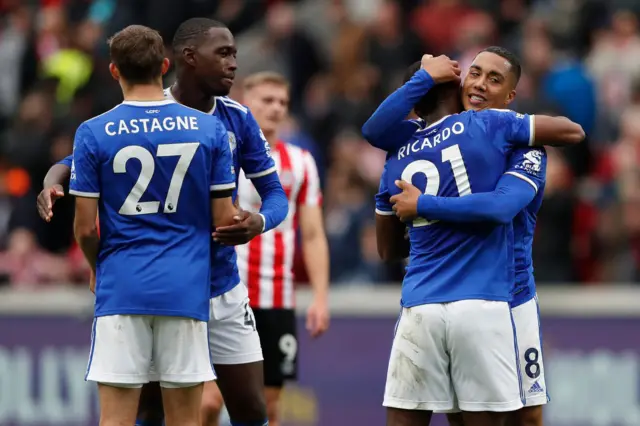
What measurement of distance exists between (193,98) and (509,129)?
5.41 ft

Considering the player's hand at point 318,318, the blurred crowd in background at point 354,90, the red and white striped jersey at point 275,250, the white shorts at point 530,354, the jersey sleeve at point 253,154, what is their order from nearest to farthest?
1. the white shorts at point 530,354
2. the jersey sleeve at point 253,154
3. the red and white striped jersey at point 275,250
4. the player's hand at point 318,318
5. the blurred crowd in background at point 354,90

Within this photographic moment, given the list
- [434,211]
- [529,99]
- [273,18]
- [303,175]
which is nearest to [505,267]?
[434,211]

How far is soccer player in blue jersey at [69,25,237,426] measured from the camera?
239 inches

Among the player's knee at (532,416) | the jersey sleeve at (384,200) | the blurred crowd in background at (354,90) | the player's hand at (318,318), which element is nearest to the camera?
the jersey sleeve at (384,200)

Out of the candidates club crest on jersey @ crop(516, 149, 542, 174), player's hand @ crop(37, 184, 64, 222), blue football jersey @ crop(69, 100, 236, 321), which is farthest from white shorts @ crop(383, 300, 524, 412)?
player's hand @ crop(37, 184, 64, 222)

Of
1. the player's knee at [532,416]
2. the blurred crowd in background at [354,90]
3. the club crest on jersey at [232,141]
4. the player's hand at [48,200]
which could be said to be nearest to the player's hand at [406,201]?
the club crest on jersey at [232,141]

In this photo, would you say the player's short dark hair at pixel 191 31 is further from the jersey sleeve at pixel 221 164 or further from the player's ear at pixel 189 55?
the jersey sleeve at pixel 221 164

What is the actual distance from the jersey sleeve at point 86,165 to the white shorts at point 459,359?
5.32 feet

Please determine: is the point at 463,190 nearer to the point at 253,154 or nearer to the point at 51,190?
the point at 253,154

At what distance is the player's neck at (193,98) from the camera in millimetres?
6781

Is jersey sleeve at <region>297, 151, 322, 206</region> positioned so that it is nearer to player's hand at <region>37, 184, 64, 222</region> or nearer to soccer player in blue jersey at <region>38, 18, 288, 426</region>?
soccer player in blue jersey at <region>38, 18, 288, 426</region>

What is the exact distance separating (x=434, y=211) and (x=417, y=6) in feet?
34.9

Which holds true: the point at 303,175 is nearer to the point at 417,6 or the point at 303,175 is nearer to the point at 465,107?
the point at 465,107

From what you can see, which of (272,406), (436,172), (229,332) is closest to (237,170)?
(229,332)
